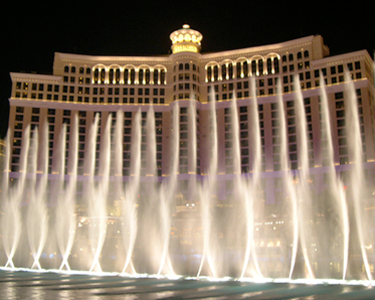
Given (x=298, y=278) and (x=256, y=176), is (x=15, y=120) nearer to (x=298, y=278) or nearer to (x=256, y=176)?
(x=256, y=176)

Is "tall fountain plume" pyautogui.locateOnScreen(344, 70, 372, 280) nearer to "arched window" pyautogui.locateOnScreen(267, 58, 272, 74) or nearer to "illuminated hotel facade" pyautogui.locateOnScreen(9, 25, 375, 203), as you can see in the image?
"illuminated hotel facade" pyautogui.locateOnScreen(9, 25, 375, 203)

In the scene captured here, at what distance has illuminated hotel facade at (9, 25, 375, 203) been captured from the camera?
244 ft

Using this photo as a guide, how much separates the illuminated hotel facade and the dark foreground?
168 feet

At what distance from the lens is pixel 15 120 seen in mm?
80000

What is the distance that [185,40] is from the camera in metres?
83.9

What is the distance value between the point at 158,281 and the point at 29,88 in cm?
6928

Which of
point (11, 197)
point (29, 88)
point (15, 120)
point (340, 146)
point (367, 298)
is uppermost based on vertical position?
point (29, 88)

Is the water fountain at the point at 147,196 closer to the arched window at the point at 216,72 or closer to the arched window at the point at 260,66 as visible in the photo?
the arched window at the point at 260,66

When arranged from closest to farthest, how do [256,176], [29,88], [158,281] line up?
[158,281]
[256,176]
[29,88]

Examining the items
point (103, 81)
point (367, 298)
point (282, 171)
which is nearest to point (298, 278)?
point (367, 298)

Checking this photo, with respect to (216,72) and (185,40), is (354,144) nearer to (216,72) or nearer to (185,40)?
(216,72)

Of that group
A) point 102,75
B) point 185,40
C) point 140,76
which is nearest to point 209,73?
point 185,40

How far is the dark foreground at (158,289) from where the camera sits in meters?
18.2

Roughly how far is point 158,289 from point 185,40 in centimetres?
7041
